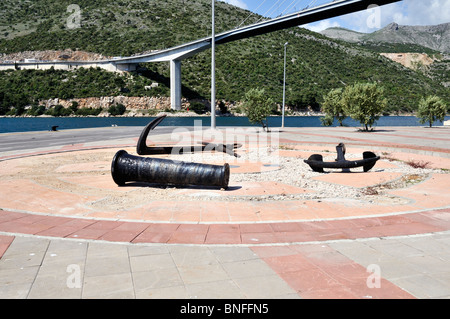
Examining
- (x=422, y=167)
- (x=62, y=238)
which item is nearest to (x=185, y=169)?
(x=62, y=238)

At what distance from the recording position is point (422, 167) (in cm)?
1105

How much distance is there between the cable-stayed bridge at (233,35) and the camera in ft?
138

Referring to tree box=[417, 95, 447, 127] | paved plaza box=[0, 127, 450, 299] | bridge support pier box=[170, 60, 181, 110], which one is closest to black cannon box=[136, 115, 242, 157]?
paved plaza box=[0, 127, 450, 299]

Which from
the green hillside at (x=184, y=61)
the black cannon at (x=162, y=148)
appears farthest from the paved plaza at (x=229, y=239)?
the green hillside at (x=184, y=61)

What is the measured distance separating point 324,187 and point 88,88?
304 ft

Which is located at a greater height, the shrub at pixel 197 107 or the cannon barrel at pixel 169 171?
the shrub at pixel 197 107

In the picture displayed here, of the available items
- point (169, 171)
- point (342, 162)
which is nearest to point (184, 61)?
point (342, 162)

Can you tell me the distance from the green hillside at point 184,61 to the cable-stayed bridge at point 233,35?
408cm

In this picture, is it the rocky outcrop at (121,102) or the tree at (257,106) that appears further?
the rocky outcrop at (121,102)

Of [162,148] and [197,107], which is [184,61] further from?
[162,148]

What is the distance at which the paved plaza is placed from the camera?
3.47 m

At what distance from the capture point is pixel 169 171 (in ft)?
25.4

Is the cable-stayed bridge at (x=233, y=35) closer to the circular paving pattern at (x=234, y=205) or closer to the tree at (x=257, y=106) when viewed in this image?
the tree at (x=257, y=106)
